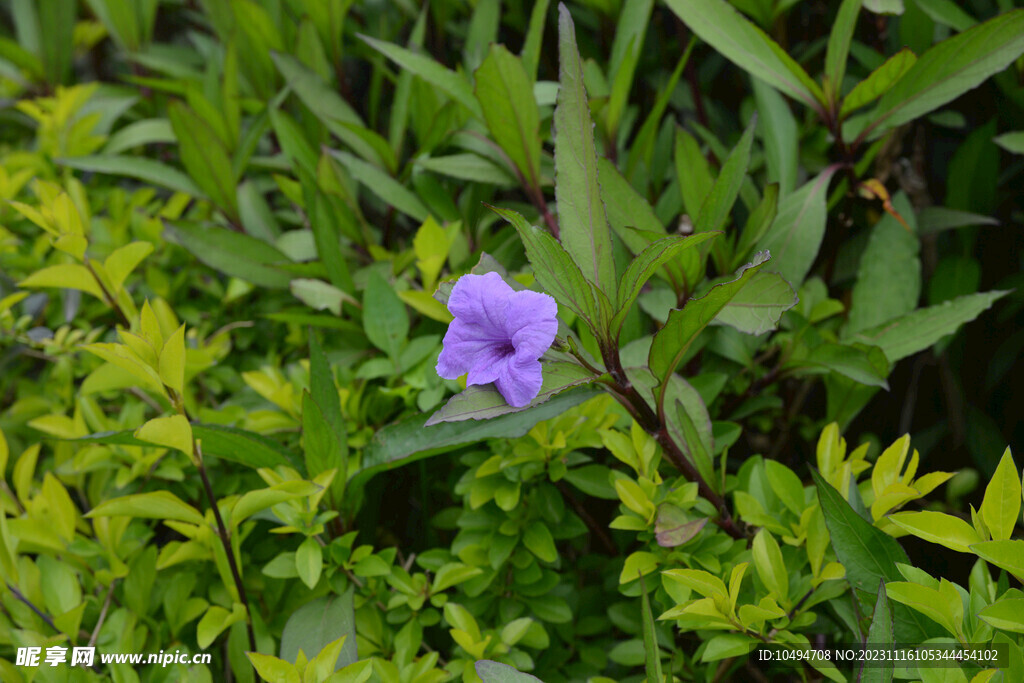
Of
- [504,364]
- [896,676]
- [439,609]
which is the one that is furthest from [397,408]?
[896,676]

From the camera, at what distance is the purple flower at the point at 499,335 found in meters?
0.71

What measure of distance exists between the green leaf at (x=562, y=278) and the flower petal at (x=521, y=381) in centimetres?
11

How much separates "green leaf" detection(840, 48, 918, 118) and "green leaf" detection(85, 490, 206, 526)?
3.83 feet

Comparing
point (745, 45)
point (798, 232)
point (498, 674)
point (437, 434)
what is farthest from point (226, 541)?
point (745, 45)

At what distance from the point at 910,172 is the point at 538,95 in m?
0.76

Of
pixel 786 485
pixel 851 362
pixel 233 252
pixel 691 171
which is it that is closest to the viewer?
pixel 786 485

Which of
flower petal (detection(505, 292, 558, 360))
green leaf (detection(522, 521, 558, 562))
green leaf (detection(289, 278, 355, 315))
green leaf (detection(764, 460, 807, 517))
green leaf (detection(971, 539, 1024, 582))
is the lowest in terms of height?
green leaf (detection(522, 521, 558, 562))

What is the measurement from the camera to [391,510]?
1251 millimetres

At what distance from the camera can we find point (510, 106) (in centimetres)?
110

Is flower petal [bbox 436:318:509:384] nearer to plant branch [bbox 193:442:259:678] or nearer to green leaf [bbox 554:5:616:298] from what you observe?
green leaf [bbox 554:5:616:298]

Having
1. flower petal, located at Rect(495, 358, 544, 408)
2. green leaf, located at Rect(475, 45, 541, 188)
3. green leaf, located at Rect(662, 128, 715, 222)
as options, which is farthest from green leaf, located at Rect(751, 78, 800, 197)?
flower petal, located at Rect(495, 358, 544, 408)

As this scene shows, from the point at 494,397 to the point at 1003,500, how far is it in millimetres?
552

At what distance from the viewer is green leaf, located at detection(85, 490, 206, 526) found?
0.89 metres

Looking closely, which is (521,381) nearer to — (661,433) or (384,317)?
(661,433)
